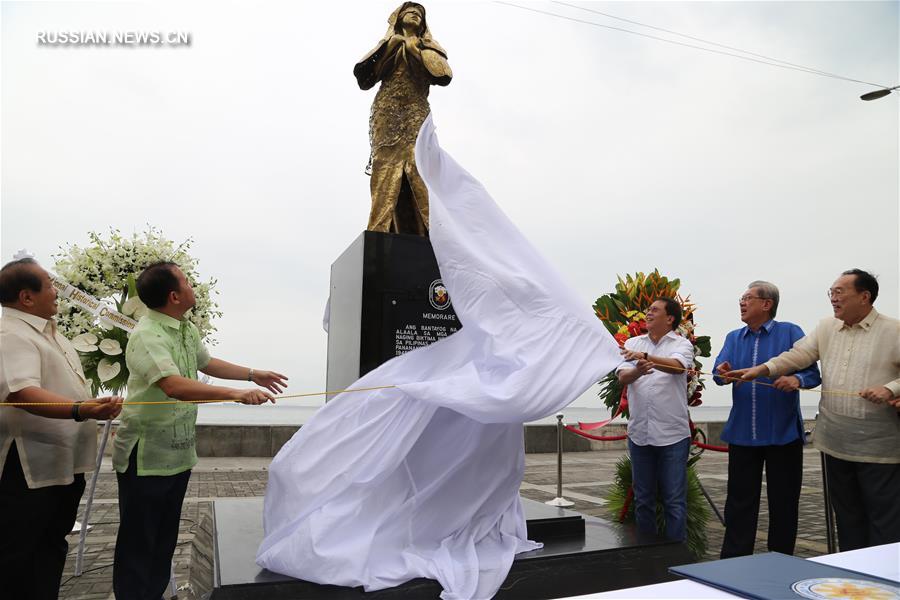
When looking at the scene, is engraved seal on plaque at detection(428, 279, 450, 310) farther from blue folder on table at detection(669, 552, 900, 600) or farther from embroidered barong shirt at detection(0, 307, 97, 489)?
blue folder on table at detection(669, 552, 900, 600)

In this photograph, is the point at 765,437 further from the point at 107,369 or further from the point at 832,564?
the point at 107,369

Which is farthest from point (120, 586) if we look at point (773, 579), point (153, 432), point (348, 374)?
point (773, 579)

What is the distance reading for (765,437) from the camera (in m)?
3.82

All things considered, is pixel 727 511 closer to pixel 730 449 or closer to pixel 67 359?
pixel 730 449

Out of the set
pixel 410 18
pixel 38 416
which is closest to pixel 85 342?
pixel 38 416

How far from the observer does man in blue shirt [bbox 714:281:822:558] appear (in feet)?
12.4

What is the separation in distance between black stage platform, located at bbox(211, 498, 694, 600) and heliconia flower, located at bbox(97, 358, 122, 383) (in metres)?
1.03

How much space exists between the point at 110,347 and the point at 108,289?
16.6 inches

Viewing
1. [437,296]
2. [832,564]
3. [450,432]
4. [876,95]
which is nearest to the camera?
[832,564]

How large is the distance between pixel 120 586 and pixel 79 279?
204 cm

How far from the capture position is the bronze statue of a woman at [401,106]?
4516 millimetres

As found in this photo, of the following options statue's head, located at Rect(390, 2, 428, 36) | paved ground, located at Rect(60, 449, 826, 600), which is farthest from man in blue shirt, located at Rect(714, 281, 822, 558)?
statue's head, located at Rect(390, 2, 428, 36)

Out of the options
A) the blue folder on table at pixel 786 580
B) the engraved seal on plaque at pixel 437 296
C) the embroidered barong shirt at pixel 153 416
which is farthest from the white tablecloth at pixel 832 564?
the engraved seal on plaque at pixel 437 296

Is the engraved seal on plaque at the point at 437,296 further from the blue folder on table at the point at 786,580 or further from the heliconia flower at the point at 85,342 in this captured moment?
the blue folder on table at the point at 786,580
